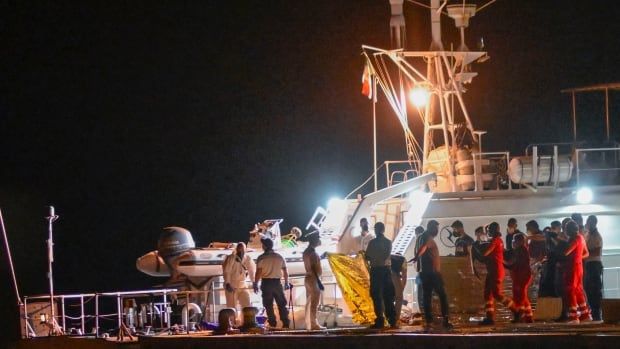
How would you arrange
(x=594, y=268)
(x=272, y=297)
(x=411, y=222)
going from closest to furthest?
(x=594, y=268), (x=272, y=297), (x=411, y=222)

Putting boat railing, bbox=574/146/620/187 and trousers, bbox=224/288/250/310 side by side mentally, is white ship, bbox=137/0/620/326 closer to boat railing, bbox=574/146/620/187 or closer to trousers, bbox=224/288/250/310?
boat railing, bbox=574/146/620/187

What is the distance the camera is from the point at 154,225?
2391 inches

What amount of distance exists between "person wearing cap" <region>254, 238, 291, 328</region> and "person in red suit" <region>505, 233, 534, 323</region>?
3.39m

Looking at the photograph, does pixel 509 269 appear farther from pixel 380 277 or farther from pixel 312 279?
pixel 312 279

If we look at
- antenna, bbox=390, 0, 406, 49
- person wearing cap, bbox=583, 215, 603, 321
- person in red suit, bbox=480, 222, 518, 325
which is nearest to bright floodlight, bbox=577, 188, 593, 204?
antenna, bbox=390, 0, 406, 49

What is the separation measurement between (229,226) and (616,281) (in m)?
39.8

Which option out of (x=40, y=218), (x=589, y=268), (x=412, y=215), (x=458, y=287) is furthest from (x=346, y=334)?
(x=40, y=218)

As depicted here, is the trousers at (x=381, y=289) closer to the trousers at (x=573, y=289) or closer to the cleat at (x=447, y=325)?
the cleat at (x=447, y=325)

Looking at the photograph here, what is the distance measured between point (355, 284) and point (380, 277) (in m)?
1.67

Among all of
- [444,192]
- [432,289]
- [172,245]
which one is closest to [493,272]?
[432,289]

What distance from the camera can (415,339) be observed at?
13.5 meters

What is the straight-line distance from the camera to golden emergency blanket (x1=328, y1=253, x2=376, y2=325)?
16844 millimetres

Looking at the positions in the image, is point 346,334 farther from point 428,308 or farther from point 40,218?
point 40,218

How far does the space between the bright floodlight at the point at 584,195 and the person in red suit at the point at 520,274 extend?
5.74 meters
